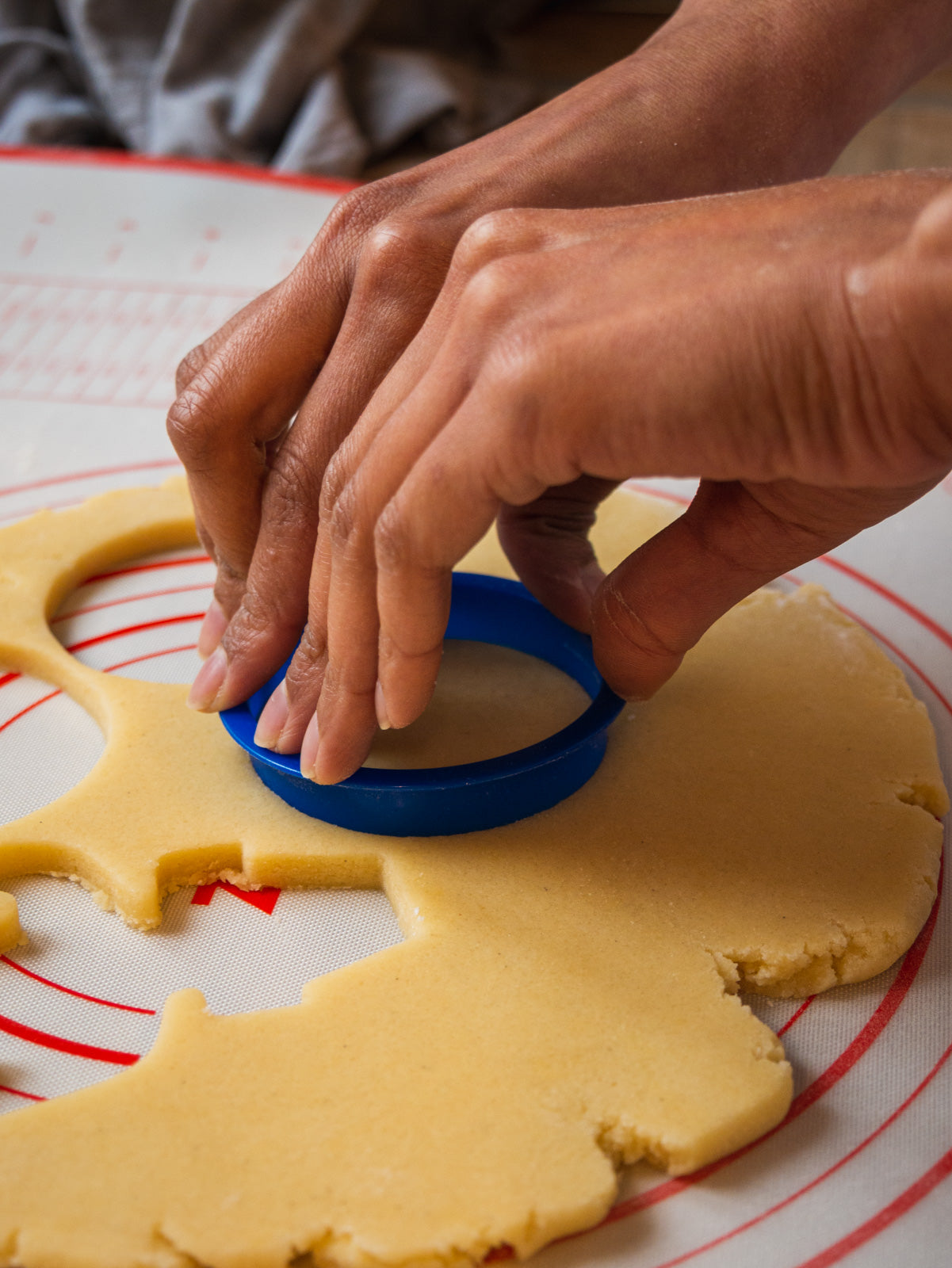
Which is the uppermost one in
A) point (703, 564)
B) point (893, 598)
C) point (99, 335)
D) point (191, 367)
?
point (191, 367)

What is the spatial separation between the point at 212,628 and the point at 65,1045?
504 mm

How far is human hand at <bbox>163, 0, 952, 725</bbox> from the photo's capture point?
124 centimetres

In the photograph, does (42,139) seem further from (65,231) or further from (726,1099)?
(726,1099)

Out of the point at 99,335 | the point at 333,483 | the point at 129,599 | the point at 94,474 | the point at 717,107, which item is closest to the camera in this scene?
the point at 333,483

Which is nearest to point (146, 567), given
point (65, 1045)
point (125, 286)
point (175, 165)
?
point (65, 1045)

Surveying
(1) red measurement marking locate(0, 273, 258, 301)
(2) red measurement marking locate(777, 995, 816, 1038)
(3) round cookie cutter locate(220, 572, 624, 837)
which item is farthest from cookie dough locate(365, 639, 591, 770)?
(1) red measurement marking locate(0, 273, 258, 301)

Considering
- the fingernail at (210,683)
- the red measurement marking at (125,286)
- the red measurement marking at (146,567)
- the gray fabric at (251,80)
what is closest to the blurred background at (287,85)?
the gray fabric at (251,80)

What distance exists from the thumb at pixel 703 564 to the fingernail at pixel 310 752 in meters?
0.32

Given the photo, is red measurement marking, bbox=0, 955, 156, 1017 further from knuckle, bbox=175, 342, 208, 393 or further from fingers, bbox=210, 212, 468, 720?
knuckle, bbox=175, 342, 208, 393

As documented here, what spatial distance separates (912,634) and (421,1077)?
101 cm

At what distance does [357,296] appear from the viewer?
123 centimetres

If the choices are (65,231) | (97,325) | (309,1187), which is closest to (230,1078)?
(309,1187)

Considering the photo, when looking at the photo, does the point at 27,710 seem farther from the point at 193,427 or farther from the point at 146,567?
the point at 193,427

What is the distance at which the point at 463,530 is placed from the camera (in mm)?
1023
